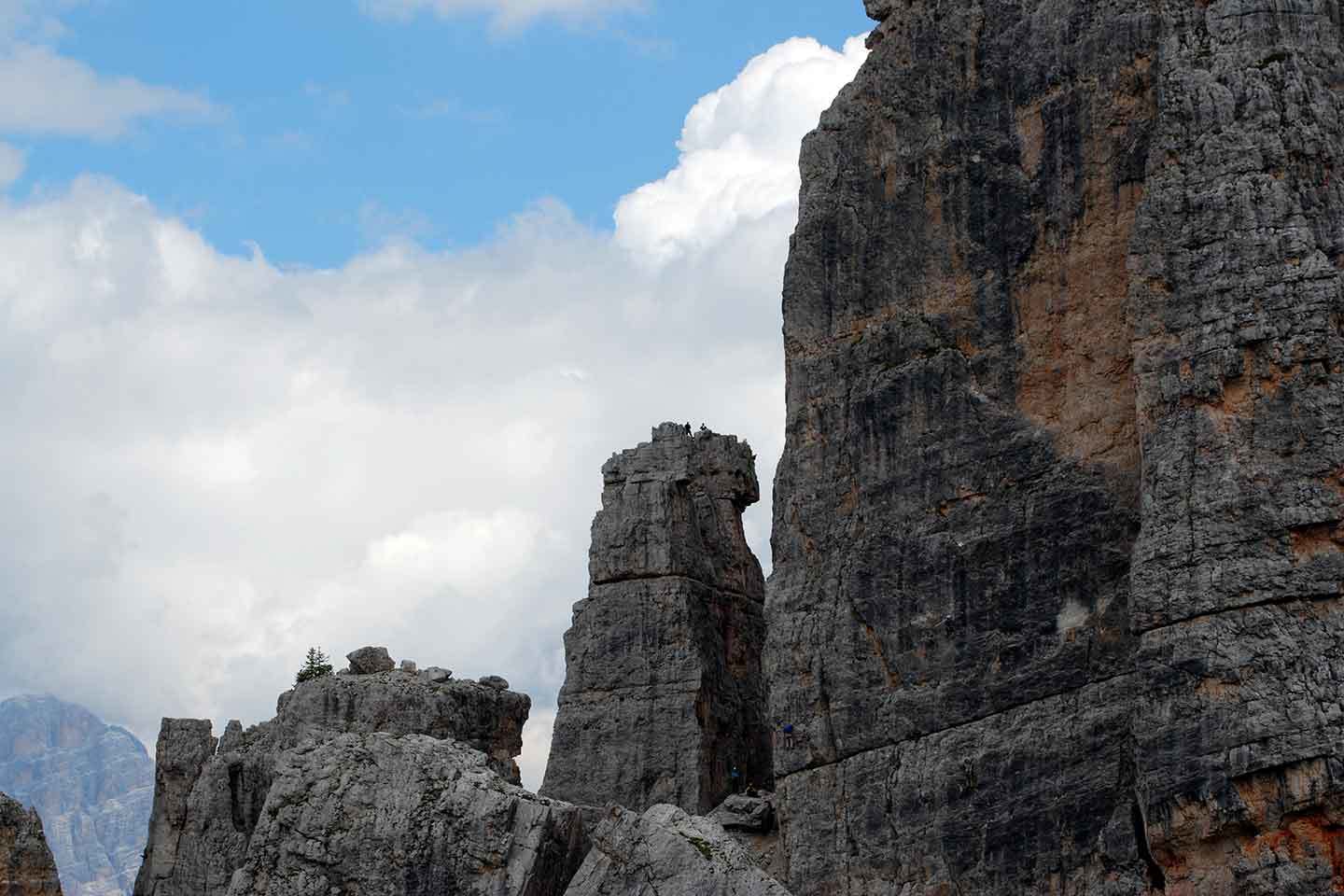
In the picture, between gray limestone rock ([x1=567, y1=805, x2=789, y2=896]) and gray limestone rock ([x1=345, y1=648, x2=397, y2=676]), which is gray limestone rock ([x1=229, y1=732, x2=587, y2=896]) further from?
gray limestone rock ([x1=345, y1=648, x2=397, y2=676])

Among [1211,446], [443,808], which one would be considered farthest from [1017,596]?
[443,808]

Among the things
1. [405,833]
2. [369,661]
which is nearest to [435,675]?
[369,661]

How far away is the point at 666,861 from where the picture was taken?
126ft

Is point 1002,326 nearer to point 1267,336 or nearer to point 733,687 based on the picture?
point 1267,336

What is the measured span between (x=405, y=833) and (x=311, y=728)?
1154 centimetres

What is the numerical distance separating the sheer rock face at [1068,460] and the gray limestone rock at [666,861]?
3.74 meters

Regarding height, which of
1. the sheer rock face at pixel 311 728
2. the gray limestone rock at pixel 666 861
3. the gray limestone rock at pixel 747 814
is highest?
the sheer rock face at pixel 311 728

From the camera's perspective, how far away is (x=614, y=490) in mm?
56781

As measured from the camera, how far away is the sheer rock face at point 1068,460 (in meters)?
35.5

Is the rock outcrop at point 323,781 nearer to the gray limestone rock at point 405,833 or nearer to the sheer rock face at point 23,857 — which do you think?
the gray limestone rock at point 405,833

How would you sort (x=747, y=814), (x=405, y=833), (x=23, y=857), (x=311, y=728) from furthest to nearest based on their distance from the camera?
(x=311, y=728) → (x=747, y=814) → (x=23, y=857) → (x=405, y=833)

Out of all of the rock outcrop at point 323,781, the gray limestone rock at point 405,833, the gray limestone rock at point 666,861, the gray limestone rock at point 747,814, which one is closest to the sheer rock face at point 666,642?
the rock outcrop at point 323,781

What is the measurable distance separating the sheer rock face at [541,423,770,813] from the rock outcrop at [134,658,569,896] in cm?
214

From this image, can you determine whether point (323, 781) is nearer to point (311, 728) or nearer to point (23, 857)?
point (23, 857)
